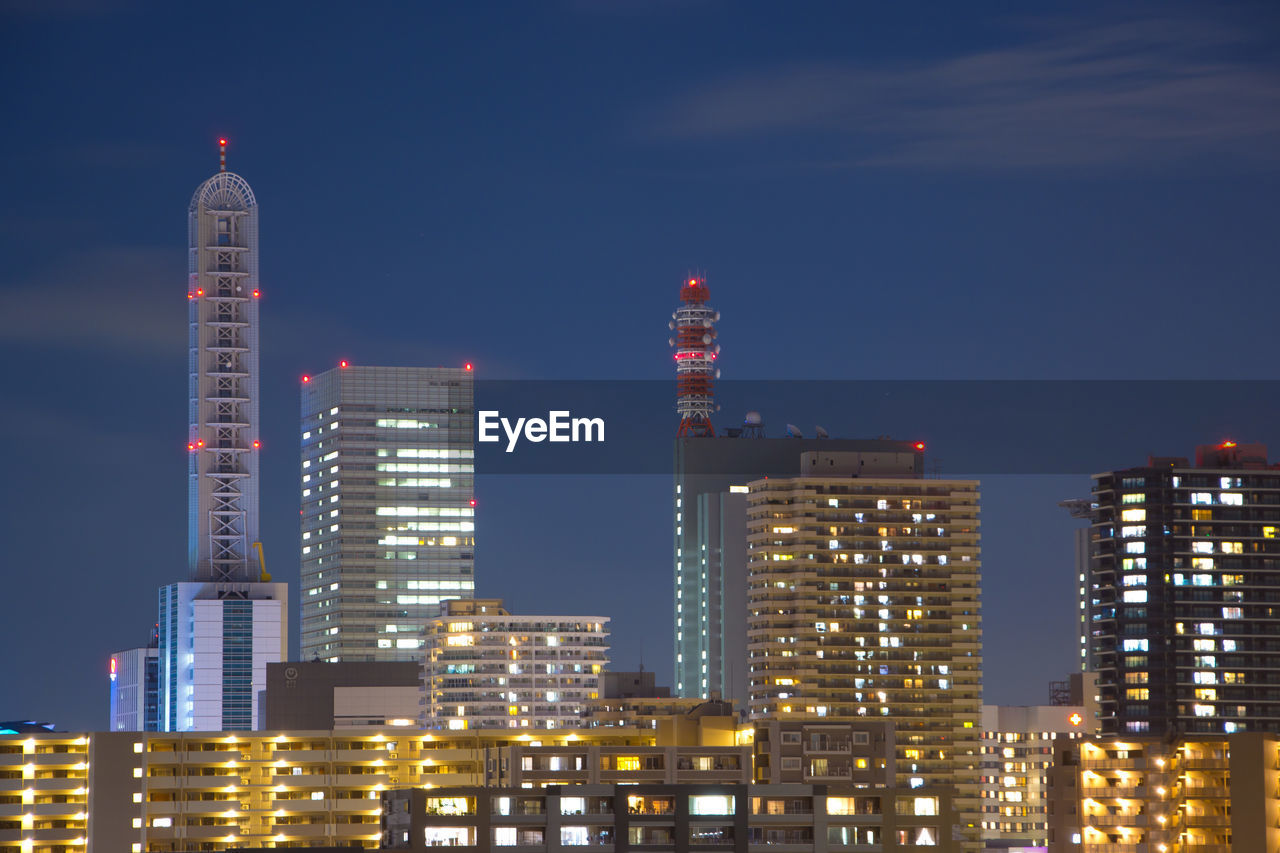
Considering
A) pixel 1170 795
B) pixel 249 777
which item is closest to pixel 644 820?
pixel 1170 795

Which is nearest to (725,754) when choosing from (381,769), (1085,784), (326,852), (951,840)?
(1085,784)

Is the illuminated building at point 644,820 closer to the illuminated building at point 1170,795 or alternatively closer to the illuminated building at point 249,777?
the illuminated building at point 1170,795

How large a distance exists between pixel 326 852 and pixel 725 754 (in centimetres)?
6022

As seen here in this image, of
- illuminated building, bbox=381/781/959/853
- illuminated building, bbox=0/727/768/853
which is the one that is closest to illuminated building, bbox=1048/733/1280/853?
illuminated building, bbox=0/727/768/853

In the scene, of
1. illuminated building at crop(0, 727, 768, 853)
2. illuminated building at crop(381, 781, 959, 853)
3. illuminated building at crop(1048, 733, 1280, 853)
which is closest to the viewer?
illuminated building at crop(381, 781, 959, 853)

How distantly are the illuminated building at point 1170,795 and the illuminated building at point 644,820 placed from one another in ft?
102

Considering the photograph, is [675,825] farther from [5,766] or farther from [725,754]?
[5,766]

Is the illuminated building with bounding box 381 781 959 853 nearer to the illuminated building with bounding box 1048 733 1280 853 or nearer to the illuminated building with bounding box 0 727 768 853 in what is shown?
the illuminated building with bounding box 1048 733 1280 853

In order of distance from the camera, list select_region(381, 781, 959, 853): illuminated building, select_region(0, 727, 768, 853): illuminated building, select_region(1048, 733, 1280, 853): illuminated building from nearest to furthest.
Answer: select_region(381, 781, 959, 853): illuminated building
select_region(1048, 733, 1280, 853): illuminated building
select_region(0, 727, 768, 853): illuminated building

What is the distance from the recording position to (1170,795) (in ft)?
465

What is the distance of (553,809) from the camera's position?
103 m

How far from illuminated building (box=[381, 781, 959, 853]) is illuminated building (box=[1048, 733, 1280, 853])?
3095 centimetres

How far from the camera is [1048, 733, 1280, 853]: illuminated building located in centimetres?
13175

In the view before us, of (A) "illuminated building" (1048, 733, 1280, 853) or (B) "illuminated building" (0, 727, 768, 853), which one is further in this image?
(B) "illuminated building" (0, 727, 768, 853)
